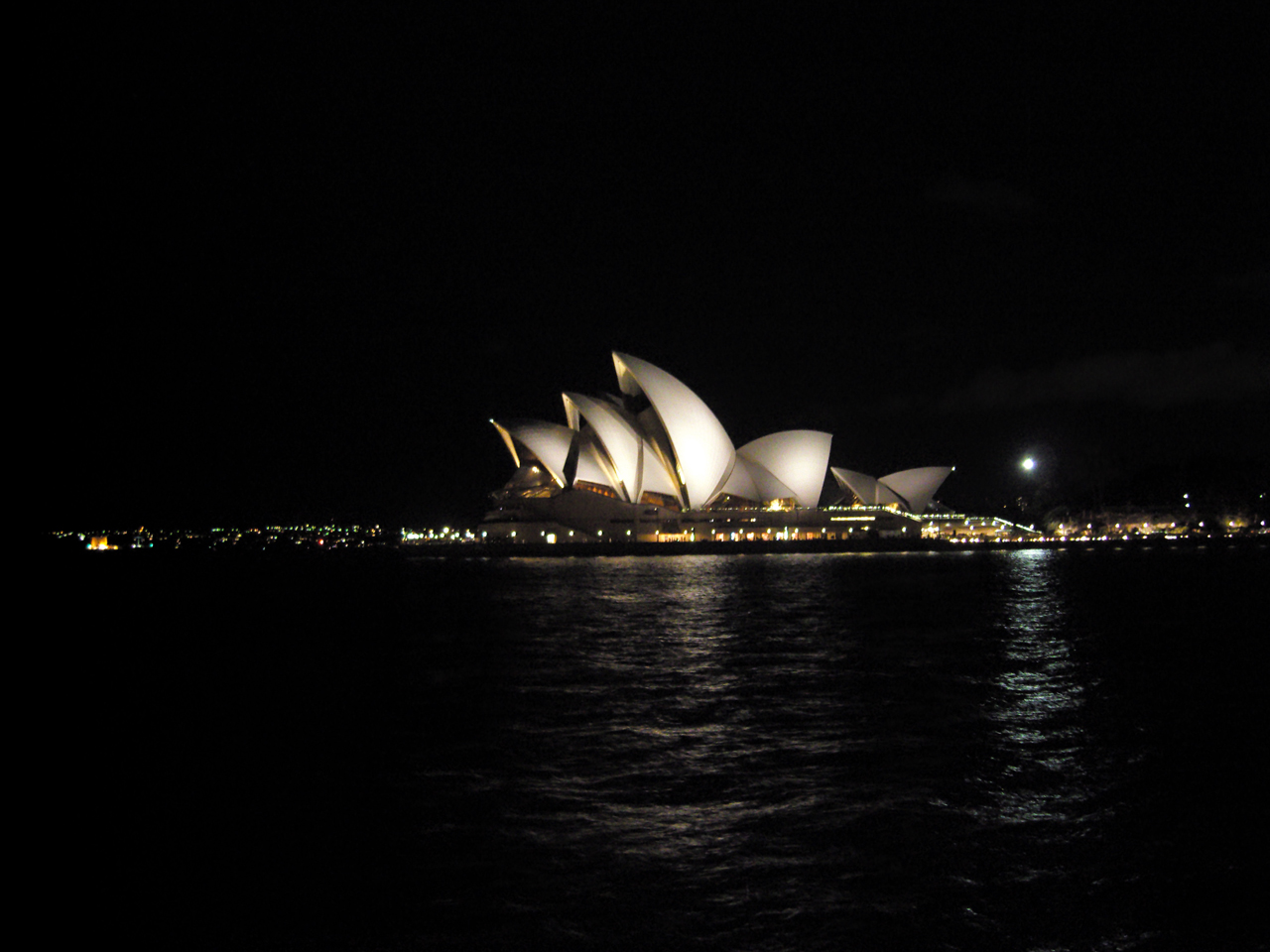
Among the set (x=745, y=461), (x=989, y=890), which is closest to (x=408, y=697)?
(x=989, y=890)

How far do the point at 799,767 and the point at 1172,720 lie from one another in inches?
196

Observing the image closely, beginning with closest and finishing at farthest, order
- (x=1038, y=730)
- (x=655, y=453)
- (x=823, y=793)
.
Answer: (x=823, y=793), (x=1038, y=730), (x=655, y=453)

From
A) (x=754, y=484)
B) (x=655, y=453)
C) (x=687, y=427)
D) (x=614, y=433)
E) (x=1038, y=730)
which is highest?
(x=687, y=427)

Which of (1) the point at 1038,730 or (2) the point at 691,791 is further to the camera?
(1) the point at 1038,730

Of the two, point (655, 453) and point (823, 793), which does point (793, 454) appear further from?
point (823, 793)

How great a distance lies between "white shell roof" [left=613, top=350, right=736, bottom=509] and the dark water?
41.6 m

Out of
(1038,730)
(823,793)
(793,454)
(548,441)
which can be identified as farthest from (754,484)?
(823,793)

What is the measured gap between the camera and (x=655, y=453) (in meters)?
65.9

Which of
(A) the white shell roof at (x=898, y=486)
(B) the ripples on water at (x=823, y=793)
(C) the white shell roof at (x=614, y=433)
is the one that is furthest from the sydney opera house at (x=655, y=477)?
(B) the ripples on water at (x=823, y=793)

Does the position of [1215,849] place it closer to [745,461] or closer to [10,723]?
[10,723]

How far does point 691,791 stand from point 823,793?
1045 millimetres

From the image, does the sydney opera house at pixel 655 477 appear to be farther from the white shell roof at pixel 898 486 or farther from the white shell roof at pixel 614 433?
the white shell roof at pixel 898 486

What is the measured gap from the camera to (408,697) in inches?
523

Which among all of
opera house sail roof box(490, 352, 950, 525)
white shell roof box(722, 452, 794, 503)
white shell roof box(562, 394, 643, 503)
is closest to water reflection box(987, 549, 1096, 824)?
opera house sail roof box(490, 352, 950, 525)
